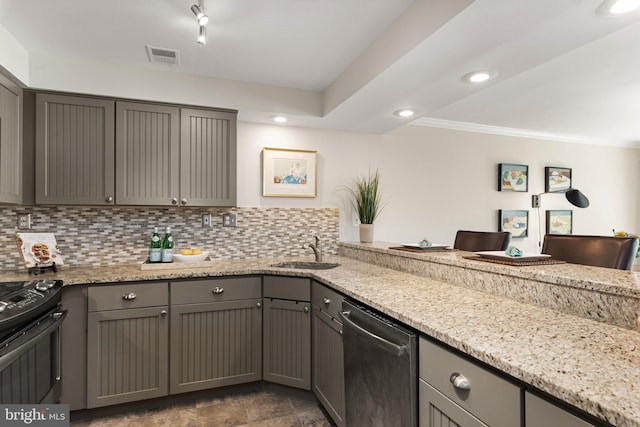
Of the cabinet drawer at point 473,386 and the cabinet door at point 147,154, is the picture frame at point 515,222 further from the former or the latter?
the cabinet door at point 147,154

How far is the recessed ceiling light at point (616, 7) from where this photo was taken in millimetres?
1374

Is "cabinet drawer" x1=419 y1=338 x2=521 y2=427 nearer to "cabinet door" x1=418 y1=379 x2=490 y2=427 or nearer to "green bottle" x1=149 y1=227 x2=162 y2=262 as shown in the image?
"cabinet door" x1=418 y1=379 x2=490 y2=427

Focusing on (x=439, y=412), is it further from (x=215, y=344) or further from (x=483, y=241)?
(x=483, y=241)

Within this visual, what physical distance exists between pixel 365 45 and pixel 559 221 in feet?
13.2

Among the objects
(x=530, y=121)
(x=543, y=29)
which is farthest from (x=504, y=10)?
(x=530, y=121)

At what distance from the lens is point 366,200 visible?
341cm

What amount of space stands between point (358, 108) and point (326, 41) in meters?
0.69

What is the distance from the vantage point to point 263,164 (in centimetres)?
320

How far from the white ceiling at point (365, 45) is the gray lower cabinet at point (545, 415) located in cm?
143

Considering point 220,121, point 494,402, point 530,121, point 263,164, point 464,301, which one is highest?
point 530,121

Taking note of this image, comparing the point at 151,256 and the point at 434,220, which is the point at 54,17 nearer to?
the point at 151,256

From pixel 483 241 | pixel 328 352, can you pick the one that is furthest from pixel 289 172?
pixel 483 241

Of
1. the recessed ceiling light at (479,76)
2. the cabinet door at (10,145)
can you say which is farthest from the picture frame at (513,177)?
the cabinet door at (10,145)

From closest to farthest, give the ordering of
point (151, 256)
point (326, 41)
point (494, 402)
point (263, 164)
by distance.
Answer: point (494, 402), point (326, 41), point (151, 256), point (263, 164)
